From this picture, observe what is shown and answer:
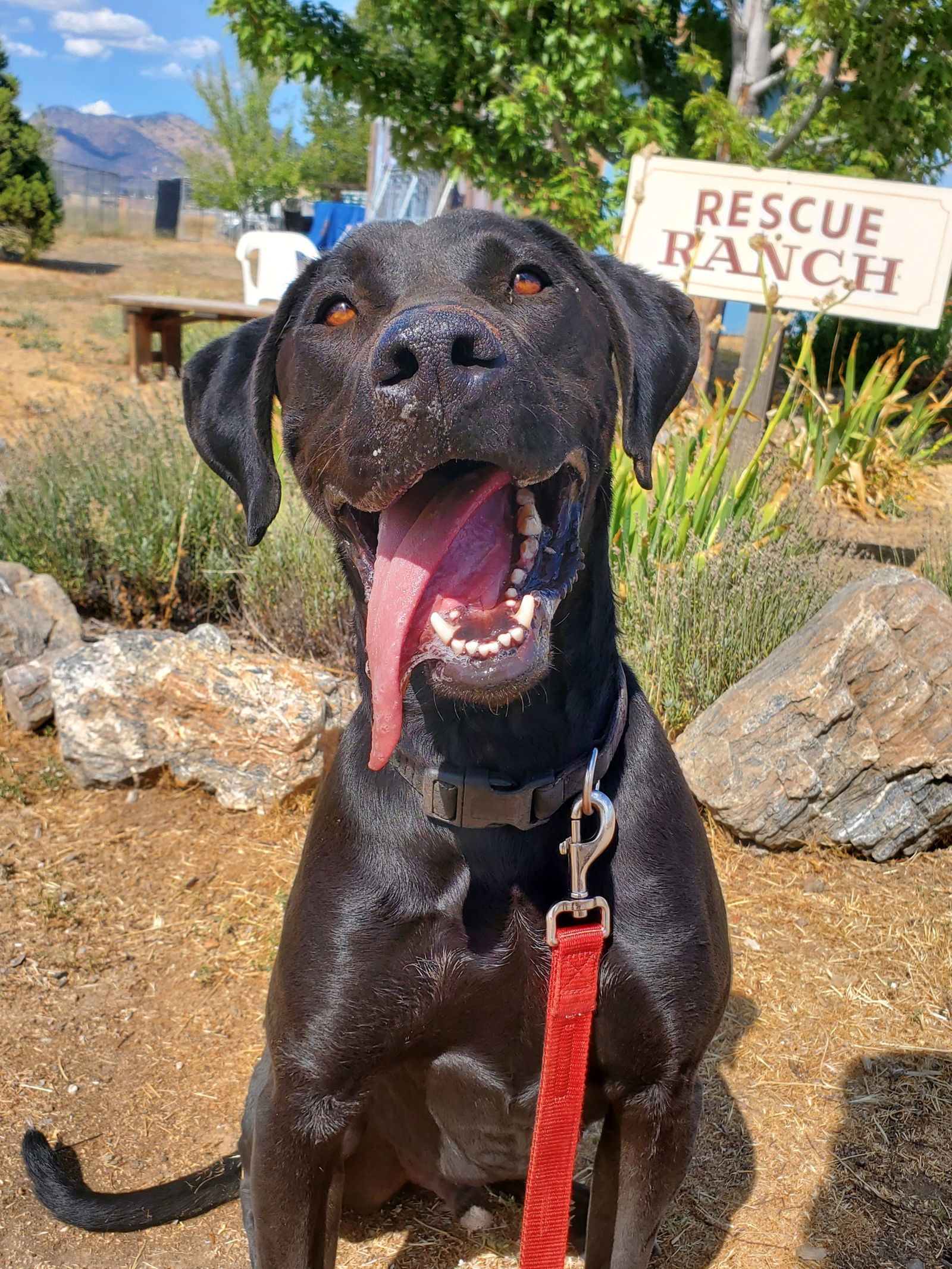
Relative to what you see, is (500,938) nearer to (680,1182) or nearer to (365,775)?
(365,775)

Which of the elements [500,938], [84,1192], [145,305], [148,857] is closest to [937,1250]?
[500,938]

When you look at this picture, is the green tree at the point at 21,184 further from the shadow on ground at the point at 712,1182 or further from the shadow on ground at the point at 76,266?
the shadow on ground at the point at 712,1182

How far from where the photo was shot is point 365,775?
76.1 inches

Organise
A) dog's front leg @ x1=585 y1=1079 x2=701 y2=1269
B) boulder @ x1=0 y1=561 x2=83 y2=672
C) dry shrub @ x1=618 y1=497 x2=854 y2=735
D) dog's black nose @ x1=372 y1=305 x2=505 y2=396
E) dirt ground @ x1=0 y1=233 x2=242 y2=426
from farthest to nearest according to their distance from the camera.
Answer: dirt ground @ x1=0 y1=233 x2=242 y2=426, boulder @ x1=0 y1=561 x2=83 y2=672, dry shrub @ x1=618 y1=497 x2=854 y2=735, dog's front leg @ x1=585 y1=1079 x2=701 y2=1269, dog's black nose @ x1=372 y1=305 x2=505 y2=396

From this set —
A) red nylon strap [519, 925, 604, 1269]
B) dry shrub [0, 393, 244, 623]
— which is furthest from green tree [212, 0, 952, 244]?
red nylon strap [519, 925, 604, 1269]

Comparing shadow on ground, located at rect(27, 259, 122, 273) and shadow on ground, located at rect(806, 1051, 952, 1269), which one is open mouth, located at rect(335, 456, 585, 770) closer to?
shadow on ground, located at rect(806, 1051, 952, 1269)

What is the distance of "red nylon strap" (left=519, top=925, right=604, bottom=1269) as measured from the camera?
1717 millimetres

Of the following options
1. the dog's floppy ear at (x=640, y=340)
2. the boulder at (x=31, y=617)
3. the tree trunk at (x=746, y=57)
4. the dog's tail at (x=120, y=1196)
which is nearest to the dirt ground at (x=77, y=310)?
the boulder at (x=31, y=617)

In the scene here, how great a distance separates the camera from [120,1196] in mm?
2336

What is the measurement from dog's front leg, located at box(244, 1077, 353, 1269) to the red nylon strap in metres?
0.33

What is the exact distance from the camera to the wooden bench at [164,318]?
10992 mm

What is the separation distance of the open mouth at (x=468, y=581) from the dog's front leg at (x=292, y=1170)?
602 mm

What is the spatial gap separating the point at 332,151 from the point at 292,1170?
44.0 m

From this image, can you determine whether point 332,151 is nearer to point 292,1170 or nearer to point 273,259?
point 273,259
